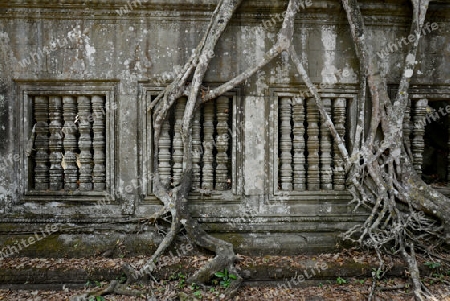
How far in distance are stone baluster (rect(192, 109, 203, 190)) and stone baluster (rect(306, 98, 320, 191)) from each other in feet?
4.80

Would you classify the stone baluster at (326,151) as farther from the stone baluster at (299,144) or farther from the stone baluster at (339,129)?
the stone baluster at (299,144)

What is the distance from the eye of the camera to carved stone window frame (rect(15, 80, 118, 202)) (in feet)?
13.4

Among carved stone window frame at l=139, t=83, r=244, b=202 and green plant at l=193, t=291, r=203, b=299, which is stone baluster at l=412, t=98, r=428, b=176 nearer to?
carved stone window frame at l=139, t=83, r=244, b=202

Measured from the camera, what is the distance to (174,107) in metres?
4.14

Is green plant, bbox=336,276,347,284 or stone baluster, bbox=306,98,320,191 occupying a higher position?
stone baluster, bbox=306,98,320,191

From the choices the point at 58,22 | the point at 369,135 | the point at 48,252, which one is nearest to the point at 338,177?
the point at 369,135

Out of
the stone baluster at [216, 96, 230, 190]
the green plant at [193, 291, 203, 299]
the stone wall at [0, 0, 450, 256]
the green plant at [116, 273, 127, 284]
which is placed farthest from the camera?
the stone baluster at [216, 96, 230, 190]

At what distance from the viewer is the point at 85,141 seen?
412cm

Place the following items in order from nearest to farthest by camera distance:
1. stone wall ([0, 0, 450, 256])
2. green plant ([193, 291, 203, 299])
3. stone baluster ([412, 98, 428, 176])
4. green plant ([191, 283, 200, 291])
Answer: green plant ([193, 291, 203, 299]), green plant ([191, 283, 200, 291]), stone wall ([0, 0, 450, 256]), stone baluster ([412, 98, 428, 176])

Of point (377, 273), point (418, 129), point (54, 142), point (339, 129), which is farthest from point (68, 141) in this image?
point (418, 129)

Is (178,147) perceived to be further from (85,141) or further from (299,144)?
(299,144)

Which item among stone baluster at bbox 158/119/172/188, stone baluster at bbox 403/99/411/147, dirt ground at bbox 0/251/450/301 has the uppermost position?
stone baluster at bbox 403/99/411/147

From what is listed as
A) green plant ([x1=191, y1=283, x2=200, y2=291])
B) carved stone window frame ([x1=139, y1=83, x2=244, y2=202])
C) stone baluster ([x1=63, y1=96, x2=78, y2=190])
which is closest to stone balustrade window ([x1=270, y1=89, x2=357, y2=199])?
carved stone window frame ([x1=139, y1=83, x2=244, y2=202])

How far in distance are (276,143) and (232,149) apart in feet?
1.92
